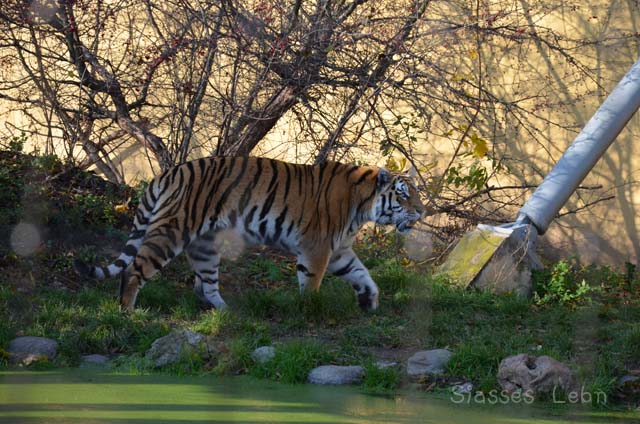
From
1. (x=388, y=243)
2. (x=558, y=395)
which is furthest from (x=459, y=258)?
(x=558, y=395)

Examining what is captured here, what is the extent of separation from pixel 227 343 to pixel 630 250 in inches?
231

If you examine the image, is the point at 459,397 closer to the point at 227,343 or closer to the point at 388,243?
the point at 227,343

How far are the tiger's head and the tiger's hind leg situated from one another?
1.60 m

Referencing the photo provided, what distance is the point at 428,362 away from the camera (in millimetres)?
6938

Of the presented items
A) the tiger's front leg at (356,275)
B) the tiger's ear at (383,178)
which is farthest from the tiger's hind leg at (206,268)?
the tiger's ear at (383,178)

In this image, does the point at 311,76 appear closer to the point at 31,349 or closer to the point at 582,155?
the point at 582,155

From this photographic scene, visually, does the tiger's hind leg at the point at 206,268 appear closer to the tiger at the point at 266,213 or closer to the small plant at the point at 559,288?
the tiger at the point at 266,213

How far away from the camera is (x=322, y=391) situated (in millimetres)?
6457

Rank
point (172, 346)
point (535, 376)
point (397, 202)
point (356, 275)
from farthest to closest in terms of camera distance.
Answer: point (397, 202) → point (356, 275) → point (172, 346) → point (535, 376)

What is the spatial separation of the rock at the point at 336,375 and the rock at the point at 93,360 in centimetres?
154

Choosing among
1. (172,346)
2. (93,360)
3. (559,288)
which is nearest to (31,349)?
(93,360)

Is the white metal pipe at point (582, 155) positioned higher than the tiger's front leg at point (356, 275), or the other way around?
the white metal pipe at point (582, 155)

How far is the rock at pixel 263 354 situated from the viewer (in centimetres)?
696

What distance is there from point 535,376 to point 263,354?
1.91m
